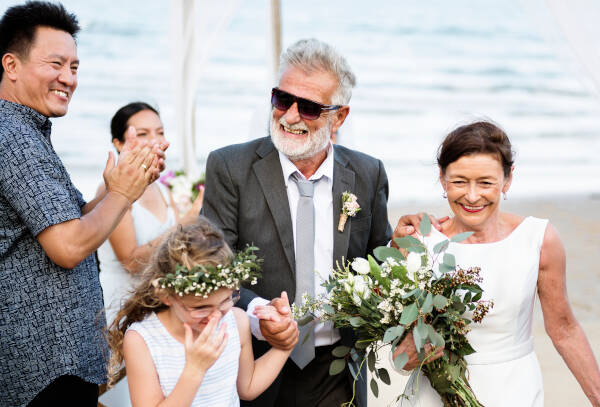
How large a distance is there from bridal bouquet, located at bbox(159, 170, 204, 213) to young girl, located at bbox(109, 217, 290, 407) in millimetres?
3149

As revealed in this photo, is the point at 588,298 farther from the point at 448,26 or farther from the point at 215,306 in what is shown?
the point at 448,26

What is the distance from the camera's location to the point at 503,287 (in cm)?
287

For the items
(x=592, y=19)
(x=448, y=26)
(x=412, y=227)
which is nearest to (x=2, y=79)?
(x=412, y=227)

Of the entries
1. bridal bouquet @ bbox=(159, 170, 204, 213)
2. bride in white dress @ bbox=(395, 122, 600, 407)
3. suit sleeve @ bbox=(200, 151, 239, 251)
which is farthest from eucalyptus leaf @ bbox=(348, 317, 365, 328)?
bridal bouquet @ bbox=(159, 170, 204, 213)

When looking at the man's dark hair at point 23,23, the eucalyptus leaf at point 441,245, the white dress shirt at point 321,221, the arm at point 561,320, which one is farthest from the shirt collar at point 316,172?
the man's dark hair at point 23,23

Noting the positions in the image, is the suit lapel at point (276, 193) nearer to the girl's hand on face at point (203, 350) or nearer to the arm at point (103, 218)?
the arm at point (103, 218)

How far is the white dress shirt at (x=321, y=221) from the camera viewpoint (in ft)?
10.4

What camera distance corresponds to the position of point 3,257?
8.13ft

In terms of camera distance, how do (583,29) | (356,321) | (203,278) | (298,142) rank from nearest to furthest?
1. (203,278)
2. (356,321)
3. (298,142)
4. (583,29)

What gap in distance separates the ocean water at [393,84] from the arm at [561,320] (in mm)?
13083

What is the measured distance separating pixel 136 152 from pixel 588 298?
24.1 ft

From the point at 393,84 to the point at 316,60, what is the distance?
1085 inches

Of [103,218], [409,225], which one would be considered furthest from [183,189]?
[103,218]

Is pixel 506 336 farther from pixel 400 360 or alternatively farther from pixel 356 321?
pixel 356 321
